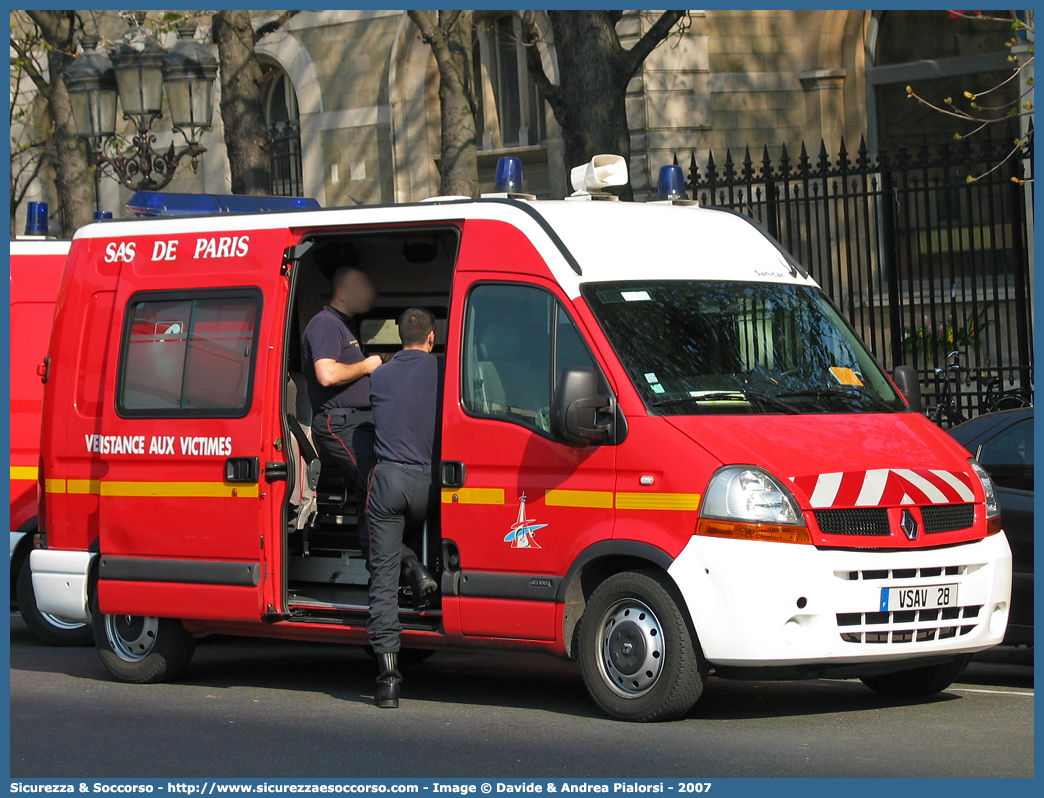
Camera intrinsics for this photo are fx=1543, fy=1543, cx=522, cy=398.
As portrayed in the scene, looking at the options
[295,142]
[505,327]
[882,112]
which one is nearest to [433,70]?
[295,142]

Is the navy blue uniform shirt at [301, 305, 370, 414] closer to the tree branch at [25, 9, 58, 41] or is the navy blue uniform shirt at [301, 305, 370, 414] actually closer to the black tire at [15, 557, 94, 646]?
the black tire at [15, 557, 94, 646]

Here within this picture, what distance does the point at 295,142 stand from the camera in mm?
26047

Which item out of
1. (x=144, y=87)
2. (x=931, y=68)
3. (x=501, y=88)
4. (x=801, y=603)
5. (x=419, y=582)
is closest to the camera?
(x=801, y=603)

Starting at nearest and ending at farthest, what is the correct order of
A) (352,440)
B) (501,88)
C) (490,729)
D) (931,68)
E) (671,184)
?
1. (490,729)
2. (352,440)
3. (671,184)
4. (931,68)
5. (501,88)

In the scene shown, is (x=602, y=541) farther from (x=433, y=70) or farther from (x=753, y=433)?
(x=433, y=70)

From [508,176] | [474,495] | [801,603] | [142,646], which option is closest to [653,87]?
[508,176]

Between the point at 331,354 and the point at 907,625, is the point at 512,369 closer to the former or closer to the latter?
the point at 331,354

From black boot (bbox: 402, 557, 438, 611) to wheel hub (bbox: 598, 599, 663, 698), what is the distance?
115cm

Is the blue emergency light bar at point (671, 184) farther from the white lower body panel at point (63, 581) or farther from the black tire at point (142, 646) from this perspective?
the white lower body panel at point (63, 581)

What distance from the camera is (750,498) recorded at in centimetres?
676

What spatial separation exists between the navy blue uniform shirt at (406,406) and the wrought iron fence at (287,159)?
1851 cm

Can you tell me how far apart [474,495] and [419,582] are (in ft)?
2.09

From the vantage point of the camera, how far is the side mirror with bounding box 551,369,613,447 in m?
7.03

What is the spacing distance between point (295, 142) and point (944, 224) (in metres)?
11.5
